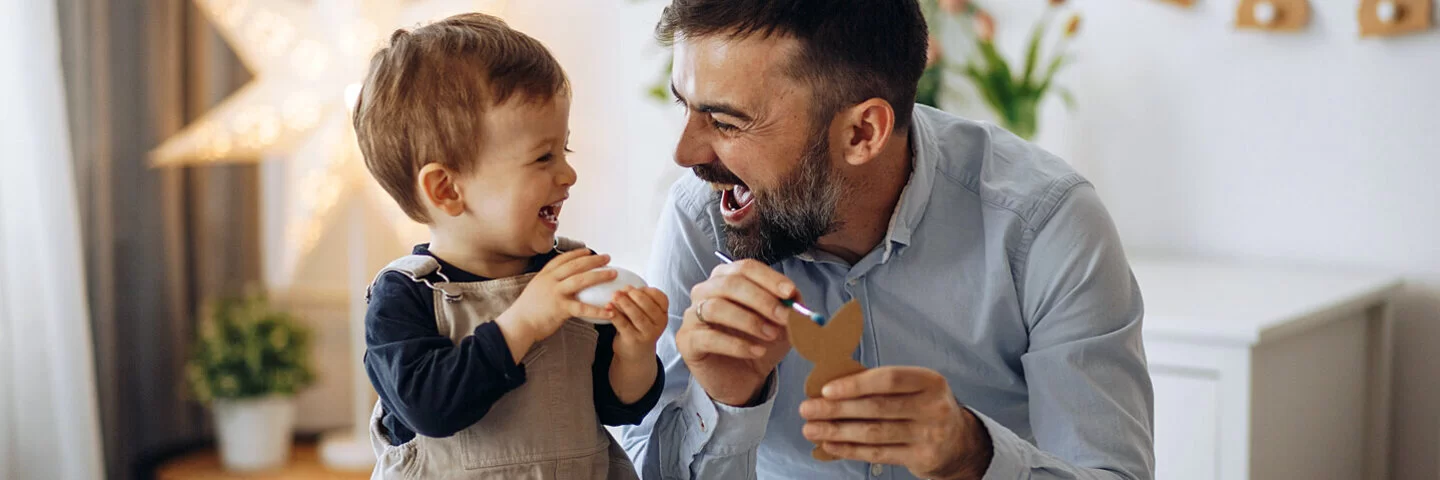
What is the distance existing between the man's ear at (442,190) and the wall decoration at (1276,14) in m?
1.60

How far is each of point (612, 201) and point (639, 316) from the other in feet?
6.07

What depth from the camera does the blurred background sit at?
2.13 metres

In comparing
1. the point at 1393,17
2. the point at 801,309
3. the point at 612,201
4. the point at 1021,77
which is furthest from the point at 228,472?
the point at 1393,17

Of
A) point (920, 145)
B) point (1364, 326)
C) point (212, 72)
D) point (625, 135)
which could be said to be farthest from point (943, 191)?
point (212, 72)

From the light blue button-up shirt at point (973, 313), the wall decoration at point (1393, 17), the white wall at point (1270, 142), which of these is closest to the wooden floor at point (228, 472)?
the white wall at point (1270, 142)

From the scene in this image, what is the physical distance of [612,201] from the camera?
3.04 m

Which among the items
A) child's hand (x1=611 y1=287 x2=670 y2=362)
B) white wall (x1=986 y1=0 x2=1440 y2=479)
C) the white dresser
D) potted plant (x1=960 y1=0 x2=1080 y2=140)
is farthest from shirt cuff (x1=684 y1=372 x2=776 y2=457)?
white wall (x1=986 y1=0 x2=1440 y2=479)

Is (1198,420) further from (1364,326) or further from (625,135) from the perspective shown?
(625,135)

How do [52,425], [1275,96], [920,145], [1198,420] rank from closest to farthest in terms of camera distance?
[920,145] → [1198,420] → [1275,96] → [52,425]

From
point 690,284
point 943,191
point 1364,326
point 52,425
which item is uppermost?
point 943,191

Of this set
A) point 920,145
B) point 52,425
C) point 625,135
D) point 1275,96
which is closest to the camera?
point 920,145

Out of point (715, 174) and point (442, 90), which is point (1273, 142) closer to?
point (715, 174)

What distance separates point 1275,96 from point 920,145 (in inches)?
42.7

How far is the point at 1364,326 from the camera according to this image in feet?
7.10
